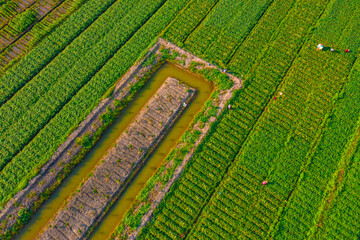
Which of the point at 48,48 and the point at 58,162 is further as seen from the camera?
the point at 48,48

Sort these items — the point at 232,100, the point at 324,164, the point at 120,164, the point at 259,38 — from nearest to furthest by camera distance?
1. the point at 324,164
2. the point at 120,164
3. the point at 232,100
4. the point at 259,38

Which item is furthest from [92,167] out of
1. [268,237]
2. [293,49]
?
[293,49]

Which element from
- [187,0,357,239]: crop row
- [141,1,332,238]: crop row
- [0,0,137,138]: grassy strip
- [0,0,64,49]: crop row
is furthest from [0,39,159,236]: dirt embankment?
[0,0,64,49]: crop row

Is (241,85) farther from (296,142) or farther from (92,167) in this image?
(92,167)

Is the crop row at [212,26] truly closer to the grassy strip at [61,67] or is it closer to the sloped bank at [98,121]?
the sloped bank at [98,121]

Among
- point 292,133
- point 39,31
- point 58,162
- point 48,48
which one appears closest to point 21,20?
point 39,31

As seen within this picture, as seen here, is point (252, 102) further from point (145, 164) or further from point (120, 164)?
point (120, 164)
